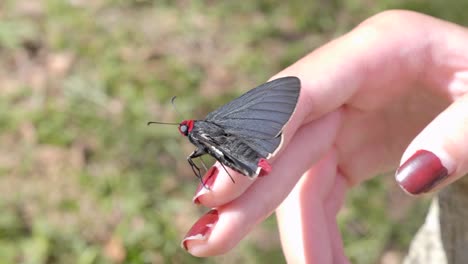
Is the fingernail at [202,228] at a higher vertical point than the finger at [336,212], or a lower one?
higher

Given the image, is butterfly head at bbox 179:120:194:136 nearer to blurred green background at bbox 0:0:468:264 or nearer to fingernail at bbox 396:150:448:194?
fingernail at bbox 396:150:448:194

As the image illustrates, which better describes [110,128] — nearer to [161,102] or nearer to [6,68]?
[161,102]

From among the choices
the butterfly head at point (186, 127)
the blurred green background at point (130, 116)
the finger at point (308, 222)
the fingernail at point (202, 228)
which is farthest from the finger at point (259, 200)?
the blurred green background at point (130, 116)

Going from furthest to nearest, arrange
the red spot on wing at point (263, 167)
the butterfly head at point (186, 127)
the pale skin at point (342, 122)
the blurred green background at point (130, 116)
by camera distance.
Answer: the blurred green background at point (130, 116)
the butterfly head at point (186, 127)
the pale skin at point (342, 122)
the red spot on wing at point (263, 167)

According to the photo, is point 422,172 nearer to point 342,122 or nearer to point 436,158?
point 436,158

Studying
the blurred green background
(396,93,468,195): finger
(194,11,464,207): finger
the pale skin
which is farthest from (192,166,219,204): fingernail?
the blurred green background

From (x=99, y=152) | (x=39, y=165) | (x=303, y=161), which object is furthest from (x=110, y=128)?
(x=303, y=161)

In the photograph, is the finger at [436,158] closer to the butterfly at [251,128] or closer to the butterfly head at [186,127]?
the butterfly at [251,128]

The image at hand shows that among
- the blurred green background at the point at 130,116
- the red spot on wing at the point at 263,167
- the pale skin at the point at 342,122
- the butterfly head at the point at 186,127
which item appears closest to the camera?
the red spot on wing at the point at 263,167
